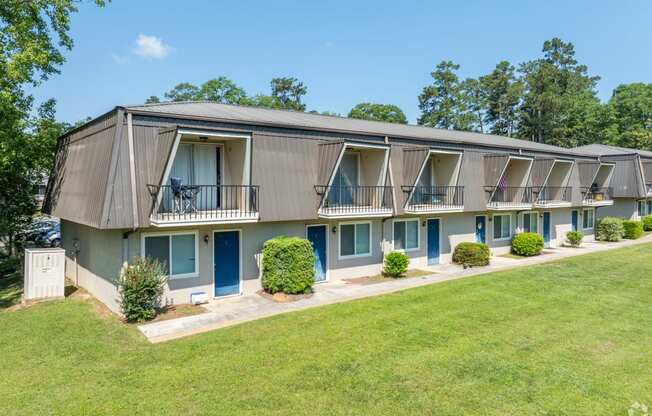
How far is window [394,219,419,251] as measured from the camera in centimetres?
1814

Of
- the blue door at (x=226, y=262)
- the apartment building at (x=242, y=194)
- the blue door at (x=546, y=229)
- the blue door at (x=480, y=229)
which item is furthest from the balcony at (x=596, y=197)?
the blue door at (x=226, y=262)

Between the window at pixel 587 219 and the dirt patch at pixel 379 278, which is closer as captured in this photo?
the dirt patch at pixel 379 278

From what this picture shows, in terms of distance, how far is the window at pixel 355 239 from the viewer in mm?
16484

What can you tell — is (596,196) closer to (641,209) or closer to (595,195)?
(595,195)

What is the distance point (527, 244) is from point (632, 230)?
42.4ft

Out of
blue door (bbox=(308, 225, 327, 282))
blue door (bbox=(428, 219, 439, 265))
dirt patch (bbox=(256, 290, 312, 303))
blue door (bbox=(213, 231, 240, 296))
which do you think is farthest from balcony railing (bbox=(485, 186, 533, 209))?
blue door (bbox=(213, 231, 240, 296))

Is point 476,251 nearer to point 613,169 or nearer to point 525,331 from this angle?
point 525,331

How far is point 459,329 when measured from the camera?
412 inches

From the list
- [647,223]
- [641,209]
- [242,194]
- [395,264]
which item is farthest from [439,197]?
[641,209]

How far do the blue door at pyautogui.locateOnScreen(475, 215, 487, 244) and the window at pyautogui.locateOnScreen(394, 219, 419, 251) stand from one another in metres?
4.46

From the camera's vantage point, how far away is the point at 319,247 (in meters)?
15.8

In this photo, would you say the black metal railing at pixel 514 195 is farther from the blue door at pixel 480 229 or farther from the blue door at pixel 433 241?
the blue door at pixel 433 241

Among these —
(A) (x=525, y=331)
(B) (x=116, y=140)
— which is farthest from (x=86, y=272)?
(A) (x=525, y=331)

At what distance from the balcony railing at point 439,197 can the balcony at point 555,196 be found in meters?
7.10
